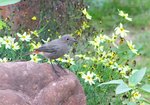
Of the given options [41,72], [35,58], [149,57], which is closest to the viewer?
[41,72]

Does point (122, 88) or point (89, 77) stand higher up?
point (89, 77)

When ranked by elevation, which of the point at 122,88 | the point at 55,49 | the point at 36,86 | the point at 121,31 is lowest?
the point at 122,88

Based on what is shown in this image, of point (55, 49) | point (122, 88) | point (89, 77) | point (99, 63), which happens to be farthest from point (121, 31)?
point (122, 88)

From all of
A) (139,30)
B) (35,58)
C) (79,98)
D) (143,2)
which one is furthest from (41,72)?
(143,2)

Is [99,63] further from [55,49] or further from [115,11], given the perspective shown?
[115,11]

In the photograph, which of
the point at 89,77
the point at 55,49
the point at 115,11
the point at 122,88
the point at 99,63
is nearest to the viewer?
the point at 122,88

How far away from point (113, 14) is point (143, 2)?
709 millimetres

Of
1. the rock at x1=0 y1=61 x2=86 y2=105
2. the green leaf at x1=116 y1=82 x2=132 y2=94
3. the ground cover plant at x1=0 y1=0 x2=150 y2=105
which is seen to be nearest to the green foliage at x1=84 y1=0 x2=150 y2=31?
the ground cover plant at x1=0 y1=0 x2=150 y2=105

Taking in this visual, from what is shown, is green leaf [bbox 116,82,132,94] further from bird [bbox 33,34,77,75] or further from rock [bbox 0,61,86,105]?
bird [bbox 33,34,77,75]

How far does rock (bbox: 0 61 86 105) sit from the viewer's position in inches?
143

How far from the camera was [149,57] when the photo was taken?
26.8 feet

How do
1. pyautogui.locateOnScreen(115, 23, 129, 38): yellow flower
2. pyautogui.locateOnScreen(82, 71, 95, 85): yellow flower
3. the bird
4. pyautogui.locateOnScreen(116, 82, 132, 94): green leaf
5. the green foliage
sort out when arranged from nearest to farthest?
pyautogui.locateOnScreen(116, 82, 132, 94): green leaf → the bird → pyautogui.locateOnScreen(82, 71, 95, 85): yellow flower → pyautogui.locateOnScreen(115, 23, 129, 38): yellow flower → the green foliage

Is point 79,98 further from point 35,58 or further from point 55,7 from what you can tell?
point 55,7

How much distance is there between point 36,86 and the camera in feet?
12.5
